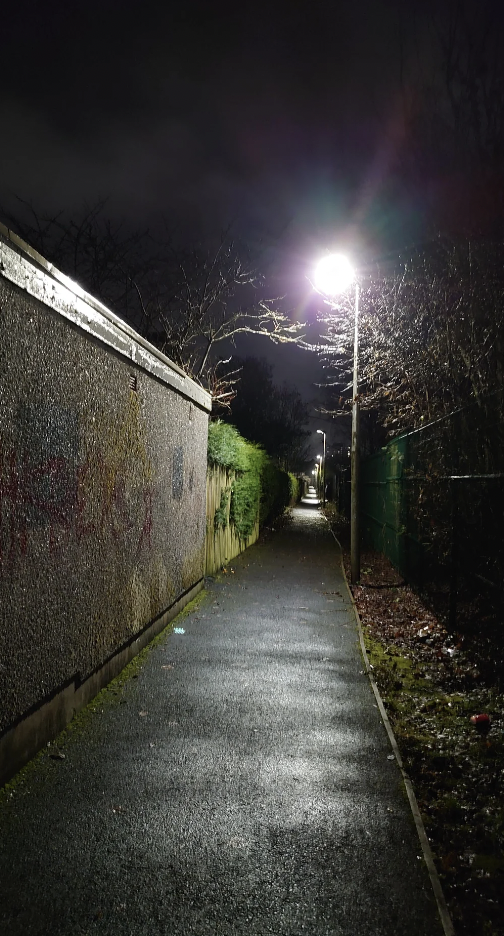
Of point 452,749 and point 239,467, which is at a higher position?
point 239,467

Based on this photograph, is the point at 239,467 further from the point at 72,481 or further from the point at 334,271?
the point at 72,481

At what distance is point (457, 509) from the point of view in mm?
7246

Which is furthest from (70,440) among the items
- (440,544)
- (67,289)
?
(440,544)

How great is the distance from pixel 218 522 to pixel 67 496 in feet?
26.1

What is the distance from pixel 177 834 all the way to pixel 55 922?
0.77 meters

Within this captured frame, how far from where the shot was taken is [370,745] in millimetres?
4340

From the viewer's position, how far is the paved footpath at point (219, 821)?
2570 mm

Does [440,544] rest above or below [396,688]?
above

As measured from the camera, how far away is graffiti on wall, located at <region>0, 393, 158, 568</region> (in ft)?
11.9

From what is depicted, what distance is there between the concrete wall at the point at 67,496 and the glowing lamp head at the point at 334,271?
483 cm

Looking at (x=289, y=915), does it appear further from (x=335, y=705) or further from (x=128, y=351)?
(x=128, y=351)

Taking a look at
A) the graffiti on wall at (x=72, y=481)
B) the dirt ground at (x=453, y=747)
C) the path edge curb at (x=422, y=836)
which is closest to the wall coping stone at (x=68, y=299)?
the graffiti on wall at (x=72, y=481)

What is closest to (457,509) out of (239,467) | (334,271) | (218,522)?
(334,271)

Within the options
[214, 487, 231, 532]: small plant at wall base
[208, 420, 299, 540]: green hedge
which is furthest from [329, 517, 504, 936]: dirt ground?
[208, 420, 299, 540]: green hedge
